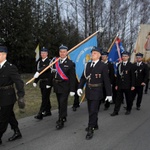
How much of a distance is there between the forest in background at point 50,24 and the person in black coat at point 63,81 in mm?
5452

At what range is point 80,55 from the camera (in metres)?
8.27

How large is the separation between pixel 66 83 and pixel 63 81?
0.09 meters

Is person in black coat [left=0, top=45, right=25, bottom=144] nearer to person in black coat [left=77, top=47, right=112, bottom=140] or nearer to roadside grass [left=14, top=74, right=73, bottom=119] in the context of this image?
person in black coat [left=77, top=47, right=112, bottom=140]

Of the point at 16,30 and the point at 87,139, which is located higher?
the point at 16,30

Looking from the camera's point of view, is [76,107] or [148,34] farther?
[148,34]

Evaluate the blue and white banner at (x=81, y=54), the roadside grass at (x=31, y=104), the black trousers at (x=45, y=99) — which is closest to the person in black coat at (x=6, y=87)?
the black trousers at (x=45, y=99)

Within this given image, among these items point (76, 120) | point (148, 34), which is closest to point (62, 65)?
point (76, 120)

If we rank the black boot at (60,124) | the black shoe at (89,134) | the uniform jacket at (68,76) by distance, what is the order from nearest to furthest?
the black shoe at (89,134), the black boot at (60,124), the uniform jacket at (68,76)

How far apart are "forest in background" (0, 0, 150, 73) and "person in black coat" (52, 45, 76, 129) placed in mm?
5452

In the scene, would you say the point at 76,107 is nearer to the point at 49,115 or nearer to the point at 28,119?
the point at 49,115

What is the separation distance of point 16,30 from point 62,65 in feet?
41.2

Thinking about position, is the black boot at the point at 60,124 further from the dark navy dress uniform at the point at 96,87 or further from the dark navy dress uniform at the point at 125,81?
the dark navy dress uniform at the point at 125,81

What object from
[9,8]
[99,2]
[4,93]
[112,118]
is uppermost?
[99,2]

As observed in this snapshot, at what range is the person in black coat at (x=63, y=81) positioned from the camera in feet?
20.8
